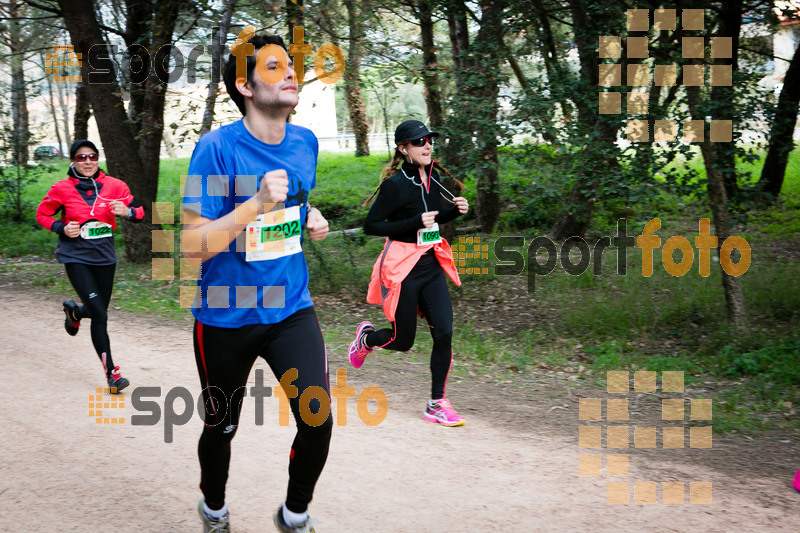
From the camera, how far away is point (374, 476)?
4.66 meters

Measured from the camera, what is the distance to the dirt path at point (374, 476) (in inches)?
158

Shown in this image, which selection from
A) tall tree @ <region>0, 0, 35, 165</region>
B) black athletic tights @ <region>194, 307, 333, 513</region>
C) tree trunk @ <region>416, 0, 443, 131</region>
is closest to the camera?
black athletic tights @ <region>194, 307, 333, 513</region>

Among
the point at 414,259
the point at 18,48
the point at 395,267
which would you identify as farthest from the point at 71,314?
the point at 18,48

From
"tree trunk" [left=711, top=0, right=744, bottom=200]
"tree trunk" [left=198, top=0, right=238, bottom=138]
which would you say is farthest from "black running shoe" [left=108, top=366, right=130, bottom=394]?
"tree trunk" [left=711, top=0, right=744, bottom=200]

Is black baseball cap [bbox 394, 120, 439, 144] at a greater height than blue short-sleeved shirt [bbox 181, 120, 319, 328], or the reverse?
black baseball cap [bbox 394, 120, 439, 144]

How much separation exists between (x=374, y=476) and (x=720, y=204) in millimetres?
5355

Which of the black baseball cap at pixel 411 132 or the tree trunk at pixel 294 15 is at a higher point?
the tree trunk at pixel 294 15

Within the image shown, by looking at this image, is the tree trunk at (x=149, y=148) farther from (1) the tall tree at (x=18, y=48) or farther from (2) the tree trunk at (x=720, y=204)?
(2) the tree trunk at (x=720, y=204)

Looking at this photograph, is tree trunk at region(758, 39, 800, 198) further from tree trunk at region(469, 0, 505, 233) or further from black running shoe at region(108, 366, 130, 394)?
black running shoe at region(108, 366, 130, 394)

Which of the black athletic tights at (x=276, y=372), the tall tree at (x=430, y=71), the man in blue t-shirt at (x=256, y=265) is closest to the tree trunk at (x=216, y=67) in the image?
the tall tree at (x=430, y=71)

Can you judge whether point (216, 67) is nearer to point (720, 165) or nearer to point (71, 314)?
point (71, 314)

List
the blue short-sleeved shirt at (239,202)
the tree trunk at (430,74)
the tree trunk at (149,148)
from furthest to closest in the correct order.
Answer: the tree trunk at (149,148) < the tree trunk at (430,74) < the blue short-sleeved shirt at (239,202)

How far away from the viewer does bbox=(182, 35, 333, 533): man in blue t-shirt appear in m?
3.09

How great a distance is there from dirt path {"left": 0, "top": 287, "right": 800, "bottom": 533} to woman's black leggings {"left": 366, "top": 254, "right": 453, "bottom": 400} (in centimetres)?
52
